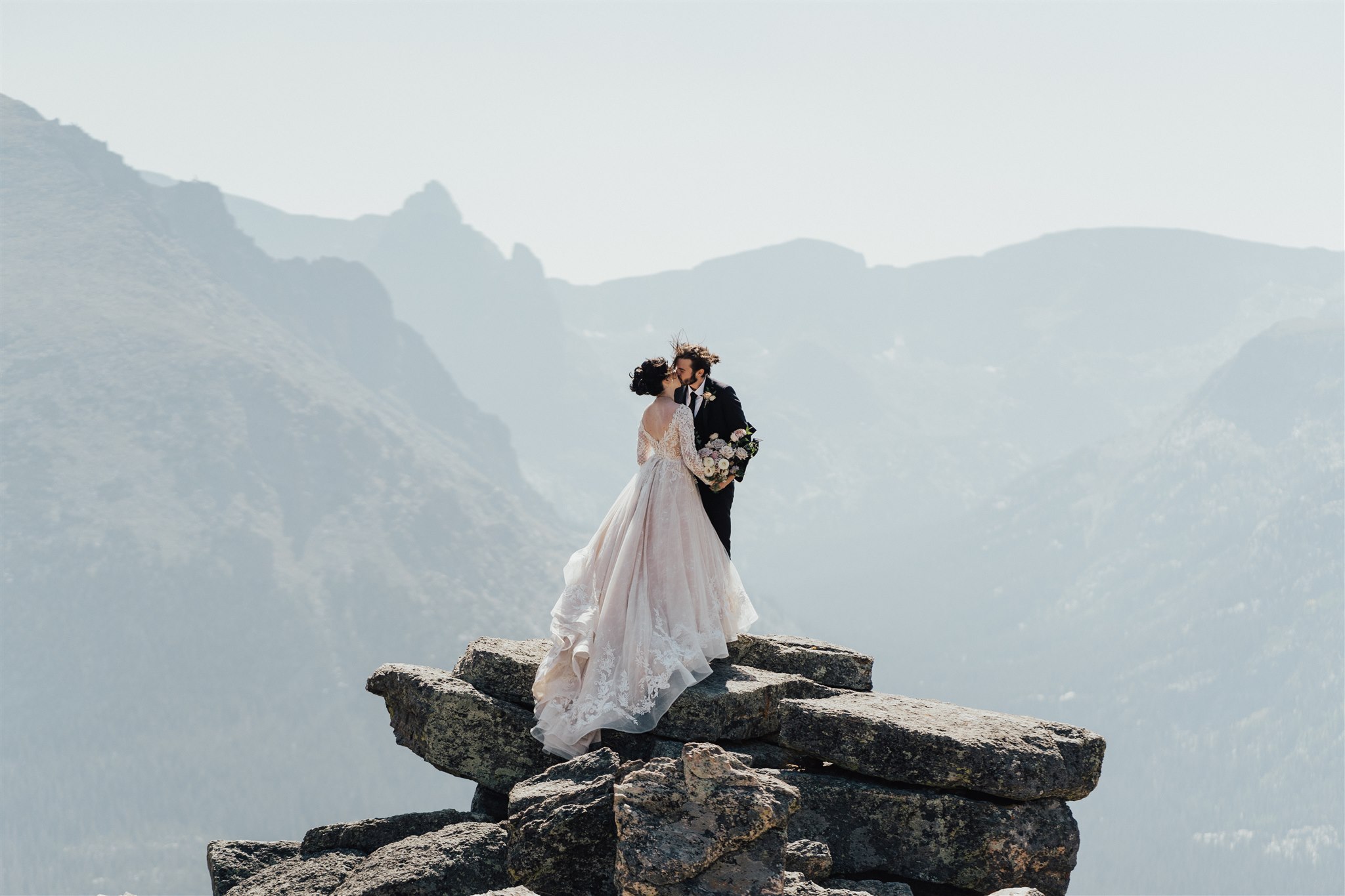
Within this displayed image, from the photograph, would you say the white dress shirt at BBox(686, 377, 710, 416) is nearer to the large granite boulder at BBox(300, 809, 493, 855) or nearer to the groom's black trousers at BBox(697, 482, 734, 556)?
the groom's black trousers at BBox(697, 482, 734, 556)

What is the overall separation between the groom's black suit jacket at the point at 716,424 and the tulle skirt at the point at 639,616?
23 centimetres

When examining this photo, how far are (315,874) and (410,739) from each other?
239cm

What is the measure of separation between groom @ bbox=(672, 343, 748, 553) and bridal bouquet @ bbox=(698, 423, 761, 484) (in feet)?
0.26

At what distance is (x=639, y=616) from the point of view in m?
12.6

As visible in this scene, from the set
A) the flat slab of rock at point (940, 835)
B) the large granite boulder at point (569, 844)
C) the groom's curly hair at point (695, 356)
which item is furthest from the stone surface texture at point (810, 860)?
the groom's curly hair at point (695, 356)

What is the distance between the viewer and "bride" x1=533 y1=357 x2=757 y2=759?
12016mm

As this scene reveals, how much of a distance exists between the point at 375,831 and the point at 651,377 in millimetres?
5872

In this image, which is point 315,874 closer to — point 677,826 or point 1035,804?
point 677,826

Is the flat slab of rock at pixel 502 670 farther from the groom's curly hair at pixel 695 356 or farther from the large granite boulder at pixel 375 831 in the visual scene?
the groom's curly hair at pixel 695 356

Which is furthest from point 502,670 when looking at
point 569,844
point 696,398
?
point 696,398

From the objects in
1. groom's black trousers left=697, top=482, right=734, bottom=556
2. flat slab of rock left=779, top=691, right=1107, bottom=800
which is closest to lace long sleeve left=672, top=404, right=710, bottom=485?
groom's black trousers left=697, top=482, right=734, bottom=556

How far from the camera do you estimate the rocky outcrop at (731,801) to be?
29.6 feet

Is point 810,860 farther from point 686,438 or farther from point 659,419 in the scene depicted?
point 659,419

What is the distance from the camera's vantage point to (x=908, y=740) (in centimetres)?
1086
